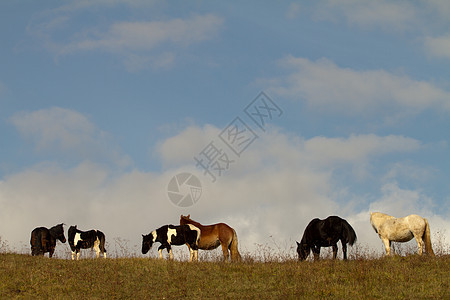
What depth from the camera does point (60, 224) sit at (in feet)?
85.6

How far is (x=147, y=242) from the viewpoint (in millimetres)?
24094

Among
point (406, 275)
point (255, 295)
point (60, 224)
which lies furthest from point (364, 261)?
point (60, 224)

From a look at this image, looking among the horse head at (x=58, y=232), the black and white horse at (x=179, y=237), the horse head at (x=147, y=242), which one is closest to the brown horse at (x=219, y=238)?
the black and white horse at (x=179, y=237)

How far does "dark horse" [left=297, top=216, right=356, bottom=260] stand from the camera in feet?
72.3

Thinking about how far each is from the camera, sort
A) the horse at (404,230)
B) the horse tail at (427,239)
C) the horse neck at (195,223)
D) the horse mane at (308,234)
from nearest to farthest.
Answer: the horse tail at (427,239)
the horse at (404,230)
the horse mane at (308,234)
the horse neck at (195,223)

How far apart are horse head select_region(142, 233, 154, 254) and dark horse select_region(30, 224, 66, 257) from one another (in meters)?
4.93

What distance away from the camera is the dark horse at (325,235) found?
22.0 m

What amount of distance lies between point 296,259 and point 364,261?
277 cm

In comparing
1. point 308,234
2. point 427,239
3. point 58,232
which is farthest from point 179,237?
point 427,239

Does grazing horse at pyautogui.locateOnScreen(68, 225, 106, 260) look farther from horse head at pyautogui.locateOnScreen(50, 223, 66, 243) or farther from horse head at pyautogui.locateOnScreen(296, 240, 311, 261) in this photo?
horse head at pyautogui.locateOnScreen(296, 240, 311, 261)

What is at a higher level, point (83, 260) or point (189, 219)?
point (189, 219)

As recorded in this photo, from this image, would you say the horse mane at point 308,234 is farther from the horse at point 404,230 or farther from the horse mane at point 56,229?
the horse mane at point 56,229

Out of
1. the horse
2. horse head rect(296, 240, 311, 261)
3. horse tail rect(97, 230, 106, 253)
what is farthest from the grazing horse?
the horse

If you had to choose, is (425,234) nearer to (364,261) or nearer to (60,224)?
(364,261)
